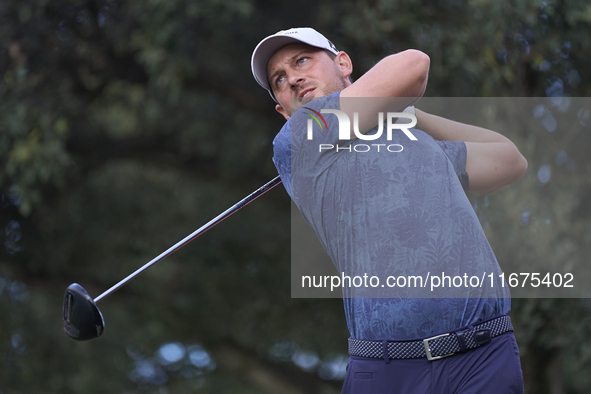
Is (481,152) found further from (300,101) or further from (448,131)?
(300,101)

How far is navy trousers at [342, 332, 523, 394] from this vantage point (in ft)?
Result: 6.40

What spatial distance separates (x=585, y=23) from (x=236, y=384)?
7310 mm

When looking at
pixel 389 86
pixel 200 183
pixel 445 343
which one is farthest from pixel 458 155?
pixel 200 183

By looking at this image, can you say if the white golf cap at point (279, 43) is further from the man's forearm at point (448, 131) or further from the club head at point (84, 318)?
the club head at point (84, 318)

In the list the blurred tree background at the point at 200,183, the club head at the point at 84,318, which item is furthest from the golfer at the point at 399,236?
the blurred tree background at the point at 200,183

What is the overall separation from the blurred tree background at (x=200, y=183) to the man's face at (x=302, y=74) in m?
2.86

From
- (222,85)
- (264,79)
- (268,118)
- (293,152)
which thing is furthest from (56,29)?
(293,152)

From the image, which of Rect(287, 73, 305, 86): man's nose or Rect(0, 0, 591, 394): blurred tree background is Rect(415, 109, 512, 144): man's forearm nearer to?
Rect(287, 73, 305, 86): man's nose

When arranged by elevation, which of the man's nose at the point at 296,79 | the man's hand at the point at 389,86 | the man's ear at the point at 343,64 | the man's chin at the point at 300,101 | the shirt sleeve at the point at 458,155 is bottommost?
the shirt sleeve at the point at 458,155

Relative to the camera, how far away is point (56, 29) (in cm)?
674

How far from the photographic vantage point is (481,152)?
2447 mm

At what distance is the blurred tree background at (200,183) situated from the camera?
20.2 feet

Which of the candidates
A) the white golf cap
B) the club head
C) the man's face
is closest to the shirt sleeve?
the man's face

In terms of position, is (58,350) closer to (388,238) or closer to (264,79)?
(264,79)
